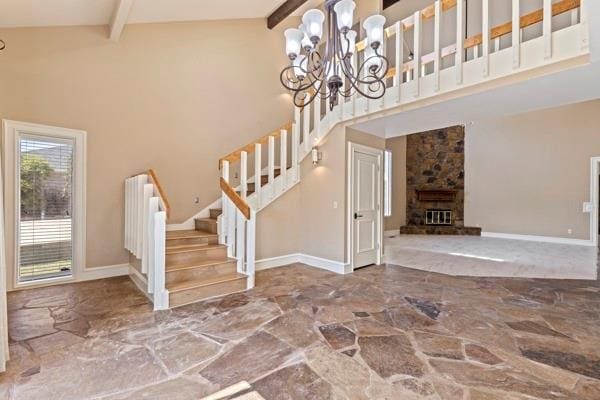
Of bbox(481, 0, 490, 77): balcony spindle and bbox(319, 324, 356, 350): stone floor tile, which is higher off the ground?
bbox(481, 0, 490, 77): balcony spindle

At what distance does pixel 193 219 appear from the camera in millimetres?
5250

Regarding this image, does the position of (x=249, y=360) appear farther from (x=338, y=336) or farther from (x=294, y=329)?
(x=338, y=336)

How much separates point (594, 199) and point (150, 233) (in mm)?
10346

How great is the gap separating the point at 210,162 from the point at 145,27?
2.38 meters

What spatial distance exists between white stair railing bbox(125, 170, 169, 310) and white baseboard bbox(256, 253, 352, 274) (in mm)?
1869

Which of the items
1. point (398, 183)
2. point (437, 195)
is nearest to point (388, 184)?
point (398, 183)

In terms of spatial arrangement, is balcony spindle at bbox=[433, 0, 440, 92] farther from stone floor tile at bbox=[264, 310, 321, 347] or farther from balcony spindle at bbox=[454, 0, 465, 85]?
stone floor tile at bbox=[264, 310, 321, 347]

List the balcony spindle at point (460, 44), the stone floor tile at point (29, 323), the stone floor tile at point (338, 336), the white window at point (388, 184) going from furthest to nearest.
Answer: the white window at point (388, 184) → the balcony spindle at point (460, 44) → the stone floor tile at point (29, 323) → the stone floor tile at point (338, 336)

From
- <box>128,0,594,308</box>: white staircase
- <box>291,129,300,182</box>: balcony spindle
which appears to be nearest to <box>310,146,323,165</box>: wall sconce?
<box>128,0,594,308</box>: white staircase

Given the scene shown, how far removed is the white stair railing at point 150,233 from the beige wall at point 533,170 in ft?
32.9

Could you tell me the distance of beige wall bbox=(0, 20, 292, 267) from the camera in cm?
381

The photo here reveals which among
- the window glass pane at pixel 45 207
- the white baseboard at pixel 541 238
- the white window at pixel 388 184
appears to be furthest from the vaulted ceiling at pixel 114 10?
the white baseboard at pixel 541 238

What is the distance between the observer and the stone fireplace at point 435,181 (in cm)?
1016

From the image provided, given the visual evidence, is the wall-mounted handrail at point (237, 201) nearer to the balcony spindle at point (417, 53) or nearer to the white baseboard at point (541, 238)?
the balcony spindle at point (417, 53)
